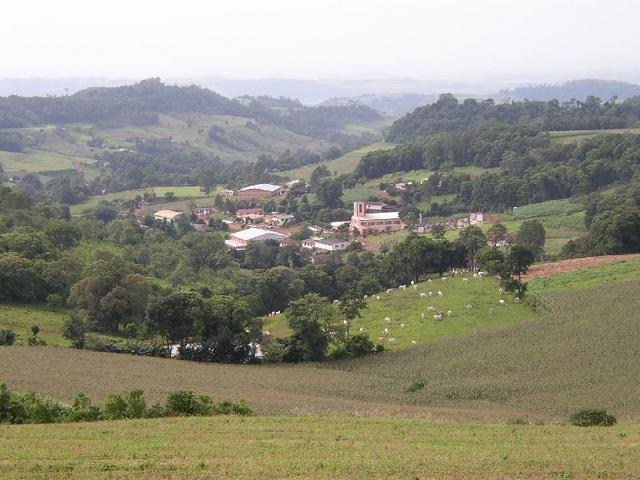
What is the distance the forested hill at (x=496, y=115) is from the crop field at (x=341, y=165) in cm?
450

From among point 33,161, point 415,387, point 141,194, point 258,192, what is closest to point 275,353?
point 415,387

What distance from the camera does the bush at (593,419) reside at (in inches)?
911

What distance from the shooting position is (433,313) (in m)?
40.7

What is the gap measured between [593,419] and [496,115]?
4392 inches

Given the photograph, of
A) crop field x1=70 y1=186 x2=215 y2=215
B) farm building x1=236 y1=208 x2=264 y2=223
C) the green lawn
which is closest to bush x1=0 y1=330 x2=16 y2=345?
the green lawn

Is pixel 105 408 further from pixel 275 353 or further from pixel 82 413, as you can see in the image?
pixel 275 353

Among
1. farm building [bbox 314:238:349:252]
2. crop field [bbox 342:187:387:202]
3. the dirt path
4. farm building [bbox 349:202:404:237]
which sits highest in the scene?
the dirt path

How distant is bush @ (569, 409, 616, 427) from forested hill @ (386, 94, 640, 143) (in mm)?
91456

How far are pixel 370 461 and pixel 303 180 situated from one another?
9260 cm

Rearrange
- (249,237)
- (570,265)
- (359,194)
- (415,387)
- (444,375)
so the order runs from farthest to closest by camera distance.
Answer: (359,194) → (249,237) → (570,265) → (444,375) → (415,387)

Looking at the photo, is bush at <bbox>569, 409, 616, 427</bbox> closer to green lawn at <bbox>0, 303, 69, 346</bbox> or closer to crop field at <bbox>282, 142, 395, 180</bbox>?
green lawn at <bbox>0, 303, 69, 346</bbox>

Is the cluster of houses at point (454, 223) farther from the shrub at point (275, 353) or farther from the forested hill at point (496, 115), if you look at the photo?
the shrub at point (275, 353)

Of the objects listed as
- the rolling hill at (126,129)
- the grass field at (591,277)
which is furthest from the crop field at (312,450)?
the rolling hill at (126,129)

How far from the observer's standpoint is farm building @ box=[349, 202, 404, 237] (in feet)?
260
